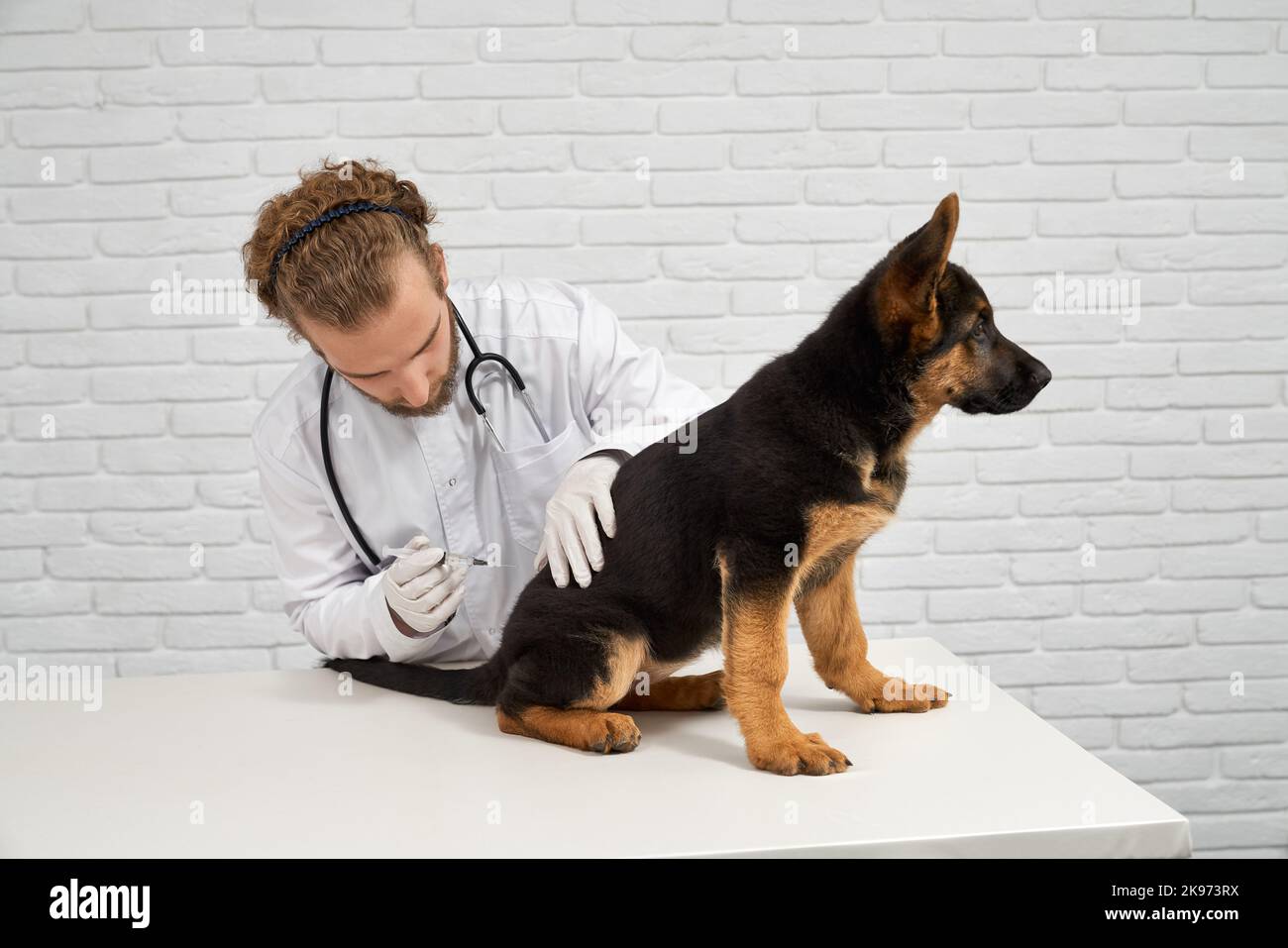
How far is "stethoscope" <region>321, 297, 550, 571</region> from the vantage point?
7.81 feet

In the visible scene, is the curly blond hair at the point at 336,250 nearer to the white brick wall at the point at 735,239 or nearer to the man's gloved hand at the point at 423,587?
the man's gloved hand at the point at 423,587

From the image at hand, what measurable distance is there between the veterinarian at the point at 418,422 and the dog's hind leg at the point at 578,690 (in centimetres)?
19

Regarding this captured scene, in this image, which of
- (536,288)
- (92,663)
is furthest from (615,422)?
(92,663)

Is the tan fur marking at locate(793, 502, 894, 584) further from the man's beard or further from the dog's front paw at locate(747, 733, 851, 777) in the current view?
the man's beard

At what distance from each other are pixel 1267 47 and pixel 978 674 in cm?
267

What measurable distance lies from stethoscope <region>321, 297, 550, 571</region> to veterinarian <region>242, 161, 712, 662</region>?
0.04ft

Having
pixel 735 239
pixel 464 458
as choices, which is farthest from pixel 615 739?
pixel 735 239

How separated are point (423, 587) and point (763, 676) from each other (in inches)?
31.2

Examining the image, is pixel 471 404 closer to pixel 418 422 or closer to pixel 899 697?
pixel 418 422

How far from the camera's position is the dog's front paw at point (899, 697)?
6.72ft

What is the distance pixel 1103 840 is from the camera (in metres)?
1.51

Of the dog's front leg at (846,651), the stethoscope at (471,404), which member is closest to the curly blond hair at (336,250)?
the stethoscope at (471,404)

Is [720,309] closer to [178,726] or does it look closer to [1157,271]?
[1157,271]

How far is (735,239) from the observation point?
3578mm
